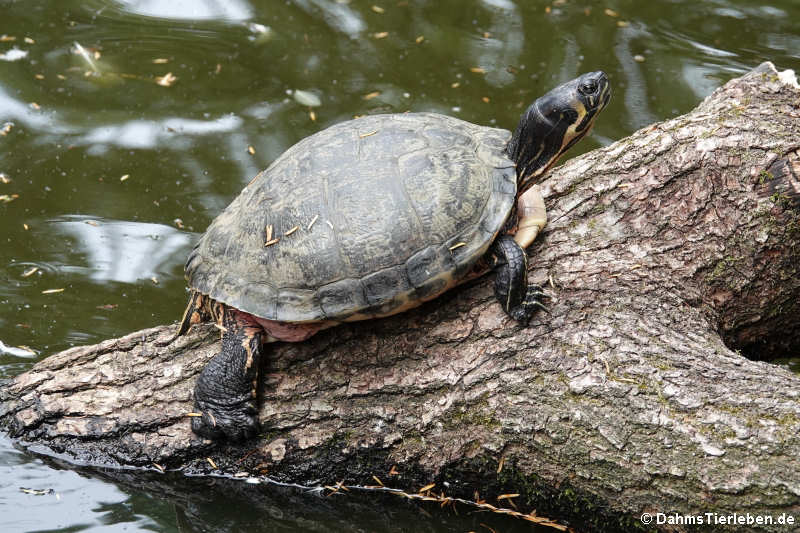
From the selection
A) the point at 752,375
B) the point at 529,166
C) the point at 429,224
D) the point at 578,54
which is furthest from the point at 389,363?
the point at 578,54

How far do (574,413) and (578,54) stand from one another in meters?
5.05

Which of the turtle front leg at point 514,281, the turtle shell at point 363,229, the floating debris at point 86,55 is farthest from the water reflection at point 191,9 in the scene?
the turtle front leg at point 514,281

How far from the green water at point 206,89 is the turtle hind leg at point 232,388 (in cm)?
168

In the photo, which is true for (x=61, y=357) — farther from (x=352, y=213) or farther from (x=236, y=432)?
(x=352, y=213)

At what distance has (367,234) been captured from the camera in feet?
11.9

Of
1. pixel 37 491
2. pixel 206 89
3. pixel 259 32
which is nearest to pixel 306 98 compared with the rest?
pixel 206 89

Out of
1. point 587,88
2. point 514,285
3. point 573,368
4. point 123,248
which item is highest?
Result: point 587,88

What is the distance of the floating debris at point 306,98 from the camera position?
7.08 m

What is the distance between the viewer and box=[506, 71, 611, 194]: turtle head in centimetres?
391

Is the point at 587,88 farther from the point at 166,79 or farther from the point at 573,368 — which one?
the point at 166,79

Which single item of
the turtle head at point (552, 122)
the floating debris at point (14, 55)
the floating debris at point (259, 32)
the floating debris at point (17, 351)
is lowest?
the floating debris at point (17, 351)

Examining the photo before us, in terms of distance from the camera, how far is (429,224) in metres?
3.64

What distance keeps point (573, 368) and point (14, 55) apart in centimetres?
685

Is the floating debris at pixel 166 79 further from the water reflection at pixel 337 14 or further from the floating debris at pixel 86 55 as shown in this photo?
the water reflection at pixel 337 14
